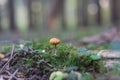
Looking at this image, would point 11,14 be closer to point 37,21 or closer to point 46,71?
point 37,21

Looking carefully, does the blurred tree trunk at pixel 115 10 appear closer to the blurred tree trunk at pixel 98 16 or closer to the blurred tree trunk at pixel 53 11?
the blurred tree trunk at pixel 98 16

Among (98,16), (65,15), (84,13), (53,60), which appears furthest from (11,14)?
(53,60)

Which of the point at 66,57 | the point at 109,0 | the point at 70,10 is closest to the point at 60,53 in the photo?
the point at 66,57

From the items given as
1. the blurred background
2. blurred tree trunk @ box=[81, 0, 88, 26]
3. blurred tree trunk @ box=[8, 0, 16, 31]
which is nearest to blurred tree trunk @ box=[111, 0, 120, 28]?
the blurred background

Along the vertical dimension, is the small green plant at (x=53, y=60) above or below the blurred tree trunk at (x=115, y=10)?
below

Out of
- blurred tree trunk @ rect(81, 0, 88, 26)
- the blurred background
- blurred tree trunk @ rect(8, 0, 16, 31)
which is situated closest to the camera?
the blurred background

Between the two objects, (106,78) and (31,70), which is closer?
(106,78)

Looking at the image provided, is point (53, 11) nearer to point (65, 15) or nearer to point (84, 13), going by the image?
point (65, 15)

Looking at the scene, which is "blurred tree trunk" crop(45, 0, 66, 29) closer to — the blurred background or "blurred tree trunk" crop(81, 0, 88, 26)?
the blurred background

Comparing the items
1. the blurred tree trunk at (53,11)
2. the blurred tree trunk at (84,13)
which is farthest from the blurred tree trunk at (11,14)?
the blurred tree trunk at (84,13)

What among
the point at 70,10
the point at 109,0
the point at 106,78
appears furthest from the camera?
the point at 70,10

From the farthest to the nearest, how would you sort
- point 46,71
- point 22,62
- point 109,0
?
point 109,0, point 22,62, point 46,71
